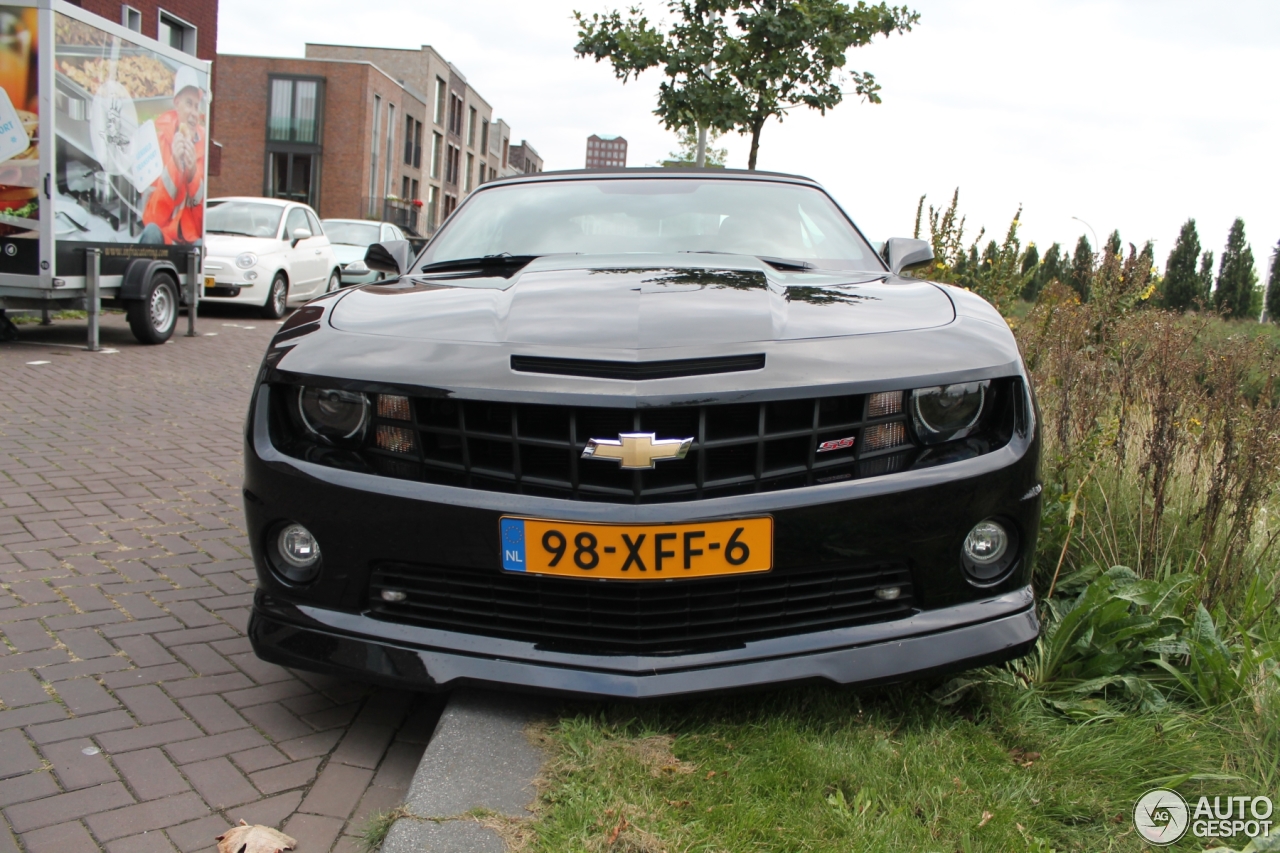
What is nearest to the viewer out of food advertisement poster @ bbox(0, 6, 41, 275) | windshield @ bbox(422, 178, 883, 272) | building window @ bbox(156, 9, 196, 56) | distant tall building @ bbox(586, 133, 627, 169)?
windshield @ bbox(422, 178, 883, 272)

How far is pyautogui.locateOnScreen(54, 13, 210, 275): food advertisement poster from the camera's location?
8.91 metres

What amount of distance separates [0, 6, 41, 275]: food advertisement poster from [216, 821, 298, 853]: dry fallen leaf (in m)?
8.46

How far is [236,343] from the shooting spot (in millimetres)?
11211

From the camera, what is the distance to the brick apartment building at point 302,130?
4650 centimetres

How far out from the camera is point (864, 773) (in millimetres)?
2070

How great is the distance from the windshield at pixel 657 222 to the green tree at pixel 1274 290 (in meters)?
18.5

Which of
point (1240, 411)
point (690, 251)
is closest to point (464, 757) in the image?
point (690, 251)

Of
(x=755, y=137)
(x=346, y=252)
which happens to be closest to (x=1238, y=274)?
(x=755, y=137)

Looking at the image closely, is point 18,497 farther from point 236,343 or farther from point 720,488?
point 236,343

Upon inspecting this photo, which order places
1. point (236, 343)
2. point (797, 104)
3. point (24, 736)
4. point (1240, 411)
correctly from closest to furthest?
point (24, 736) → point (1240, 411) → point (236, 343) → point (797, 104)

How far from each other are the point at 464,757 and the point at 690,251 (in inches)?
75.6

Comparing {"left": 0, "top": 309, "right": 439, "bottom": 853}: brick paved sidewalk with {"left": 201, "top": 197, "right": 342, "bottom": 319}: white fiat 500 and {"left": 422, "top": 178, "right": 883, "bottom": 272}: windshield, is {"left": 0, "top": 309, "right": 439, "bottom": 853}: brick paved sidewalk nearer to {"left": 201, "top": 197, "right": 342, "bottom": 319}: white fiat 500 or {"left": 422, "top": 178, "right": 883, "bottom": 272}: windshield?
{"left": 422, "top": 178, "right": 883, "bottom": 272}: windshield

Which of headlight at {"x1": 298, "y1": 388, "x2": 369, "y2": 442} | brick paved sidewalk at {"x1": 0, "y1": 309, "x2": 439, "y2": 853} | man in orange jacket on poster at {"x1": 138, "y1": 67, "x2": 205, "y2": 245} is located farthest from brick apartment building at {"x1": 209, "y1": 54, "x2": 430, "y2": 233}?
headlight at {"x1": 298, "y1": 388, "x2": 369, "y2": 442}

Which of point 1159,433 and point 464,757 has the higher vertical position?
point 1159,433
